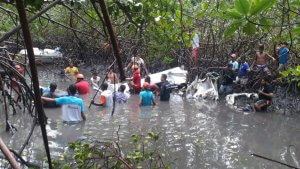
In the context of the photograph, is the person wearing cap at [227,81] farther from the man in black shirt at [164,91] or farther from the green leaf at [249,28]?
the green leaf at [249,28]

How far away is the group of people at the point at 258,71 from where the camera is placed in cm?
1097

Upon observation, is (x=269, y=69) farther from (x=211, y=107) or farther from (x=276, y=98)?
(x=211, y=107)

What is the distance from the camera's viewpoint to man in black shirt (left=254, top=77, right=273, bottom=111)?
36.0ft

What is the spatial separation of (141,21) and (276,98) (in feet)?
31.3

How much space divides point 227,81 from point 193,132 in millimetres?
4517

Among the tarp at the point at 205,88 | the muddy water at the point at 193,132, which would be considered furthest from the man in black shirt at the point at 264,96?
the tarp at the point at 205,88

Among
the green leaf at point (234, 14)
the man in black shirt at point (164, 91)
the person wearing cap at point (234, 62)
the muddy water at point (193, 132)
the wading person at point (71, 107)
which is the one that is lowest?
the muddy water at point (193, 132)

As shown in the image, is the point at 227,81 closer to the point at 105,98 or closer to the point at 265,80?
the point at 265,80

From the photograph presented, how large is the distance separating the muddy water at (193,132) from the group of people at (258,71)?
1.49 ft

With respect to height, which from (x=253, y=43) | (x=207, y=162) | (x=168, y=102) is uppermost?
(x=253, y=43)

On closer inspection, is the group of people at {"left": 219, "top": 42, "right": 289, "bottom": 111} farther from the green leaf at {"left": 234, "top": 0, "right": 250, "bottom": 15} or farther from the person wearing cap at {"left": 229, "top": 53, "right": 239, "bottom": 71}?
the green leaf at {"left": 234, "top": 0, "right": 250, "bottom": 15}

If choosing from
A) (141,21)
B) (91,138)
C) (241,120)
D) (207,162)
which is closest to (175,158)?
(207,162)

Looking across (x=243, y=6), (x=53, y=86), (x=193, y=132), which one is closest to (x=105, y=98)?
(x=53, y=86)

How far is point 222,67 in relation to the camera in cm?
1341
